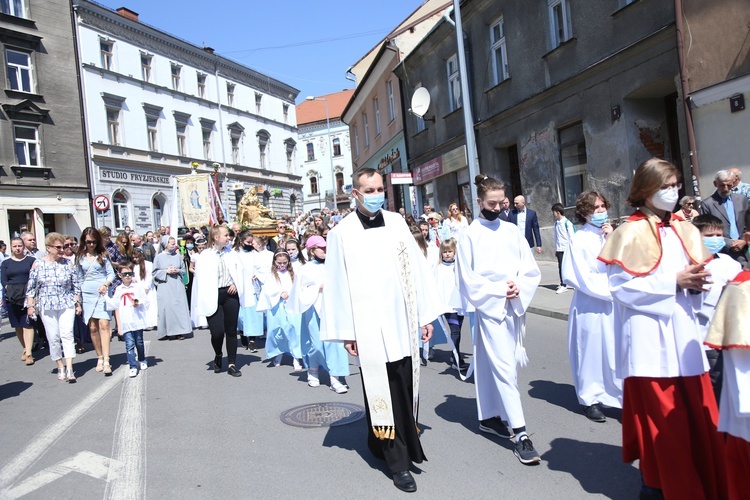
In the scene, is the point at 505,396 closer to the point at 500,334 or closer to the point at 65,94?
the point at 500,334

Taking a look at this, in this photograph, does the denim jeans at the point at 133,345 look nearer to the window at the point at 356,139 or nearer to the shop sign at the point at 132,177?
the shop sign at the point at 132,177

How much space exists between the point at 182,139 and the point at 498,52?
27514 millimetres

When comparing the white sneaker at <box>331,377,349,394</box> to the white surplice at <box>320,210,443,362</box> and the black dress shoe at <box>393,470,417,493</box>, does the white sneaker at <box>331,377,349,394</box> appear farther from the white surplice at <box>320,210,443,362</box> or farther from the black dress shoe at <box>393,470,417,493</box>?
the black dress shoe at <box>393,470,417,493</box>

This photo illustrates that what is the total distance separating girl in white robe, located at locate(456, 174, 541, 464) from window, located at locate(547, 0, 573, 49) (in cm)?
1164

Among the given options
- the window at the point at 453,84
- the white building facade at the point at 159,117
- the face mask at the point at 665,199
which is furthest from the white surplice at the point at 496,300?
the white building facade at the point at 159,117

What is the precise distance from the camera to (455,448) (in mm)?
4613

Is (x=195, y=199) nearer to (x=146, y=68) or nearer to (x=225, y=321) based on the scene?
(x=225, y=321)

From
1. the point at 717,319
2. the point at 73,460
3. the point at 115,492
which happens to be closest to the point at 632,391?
the point at 717,319

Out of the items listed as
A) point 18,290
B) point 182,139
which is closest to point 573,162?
point 18,290

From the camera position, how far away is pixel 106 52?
113 feet

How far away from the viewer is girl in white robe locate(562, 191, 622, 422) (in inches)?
199

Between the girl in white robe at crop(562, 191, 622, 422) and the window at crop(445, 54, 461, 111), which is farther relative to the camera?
the window at crop(445, 54, 461, 111)

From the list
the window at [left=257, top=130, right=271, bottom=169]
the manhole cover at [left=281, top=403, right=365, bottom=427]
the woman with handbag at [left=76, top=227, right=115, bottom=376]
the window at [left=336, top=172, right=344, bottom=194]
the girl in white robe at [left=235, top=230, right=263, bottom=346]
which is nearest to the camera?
the manhole cover at [left=281, top=403, right=365, bottom=427]

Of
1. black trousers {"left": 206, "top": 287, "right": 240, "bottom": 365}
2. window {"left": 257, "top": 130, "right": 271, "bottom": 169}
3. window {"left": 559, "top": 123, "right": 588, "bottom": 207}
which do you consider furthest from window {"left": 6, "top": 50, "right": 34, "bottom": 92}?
black trousers {"left": 206, "top": 287, "right": 240, "bottom": 365}
